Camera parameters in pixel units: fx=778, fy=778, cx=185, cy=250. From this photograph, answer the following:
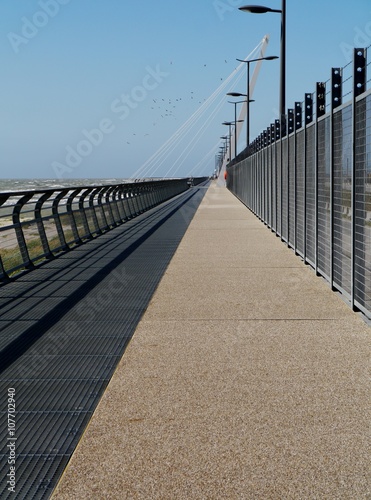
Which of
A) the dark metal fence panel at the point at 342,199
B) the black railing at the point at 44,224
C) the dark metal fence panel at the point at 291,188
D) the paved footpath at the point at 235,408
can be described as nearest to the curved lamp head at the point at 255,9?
the black railing at the point at 44,224

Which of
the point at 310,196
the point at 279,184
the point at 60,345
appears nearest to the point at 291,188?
the point at 279,184

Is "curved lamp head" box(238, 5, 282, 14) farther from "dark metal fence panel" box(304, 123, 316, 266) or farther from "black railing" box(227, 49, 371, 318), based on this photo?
"dark metal fence panel" box(304, 123, 316, 266)

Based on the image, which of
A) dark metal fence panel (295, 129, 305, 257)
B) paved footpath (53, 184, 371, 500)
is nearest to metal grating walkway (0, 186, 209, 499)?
paved footpath (53, 184, 371, 500)

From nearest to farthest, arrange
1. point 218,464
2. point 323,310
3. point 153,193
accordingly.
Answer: point 218,464
point 323,310
point 153,193

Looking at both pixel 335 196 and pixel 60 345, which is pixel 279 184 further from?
pixel 60 345

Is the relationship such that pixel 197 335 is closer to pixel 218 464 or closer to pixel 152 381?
pixel 152 381

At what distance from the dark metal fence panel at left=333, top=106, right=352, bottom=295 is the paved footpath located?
0.40m

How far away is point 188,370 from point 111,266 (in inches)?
266

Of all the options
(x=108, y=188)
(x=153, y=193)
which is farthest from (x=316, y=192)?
(x=153, y=193)

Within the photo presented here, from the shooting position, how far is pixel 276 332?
677cm

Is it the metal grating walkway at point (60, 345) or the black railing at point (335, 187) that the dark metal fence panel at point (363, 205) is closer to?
the black railing at point (335, 187)

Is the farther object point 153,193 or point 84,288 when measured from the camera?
point 153,193

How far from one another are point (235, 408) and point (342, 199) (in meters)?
4.27

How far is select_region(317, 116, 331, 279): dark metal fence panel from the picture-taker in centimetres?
941
